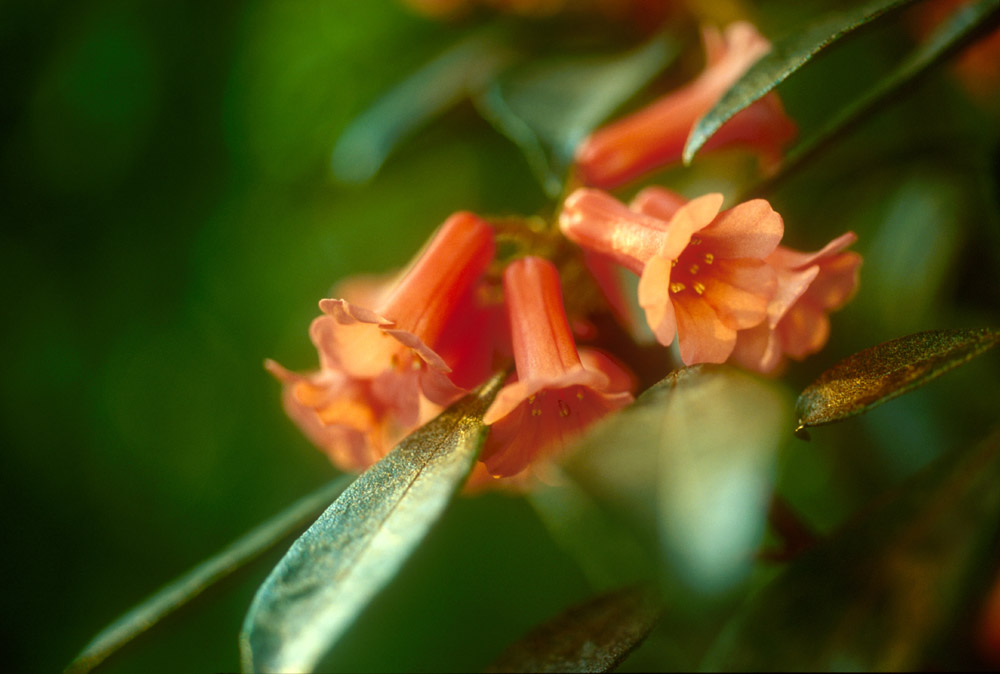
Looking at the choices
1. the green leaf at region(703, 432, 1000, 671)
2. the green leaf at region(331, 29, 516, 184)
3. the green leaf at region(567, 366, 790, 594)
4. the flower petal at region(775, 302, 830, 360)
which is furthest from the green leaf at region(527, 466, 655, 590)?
the green leaf at region(331, 29, 516, 184)

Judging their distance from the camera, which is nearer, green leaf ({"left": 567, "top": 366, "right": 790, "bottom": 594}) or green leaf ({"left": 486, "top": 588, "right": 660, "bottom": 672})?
green leaf ({"left": 486, "top": 588, "right": 660, "bottom": 672})

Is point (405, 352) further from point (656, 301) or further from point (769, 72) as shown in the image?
point (769, 72)

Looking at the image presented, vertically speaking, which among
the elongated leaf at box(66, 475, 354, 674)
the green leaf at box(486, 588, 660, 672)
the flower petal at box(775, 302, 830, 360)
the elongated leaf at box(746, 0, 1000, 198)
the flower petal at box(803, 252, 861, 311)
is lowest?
the green leaf at box(486, 588, 660, 672)

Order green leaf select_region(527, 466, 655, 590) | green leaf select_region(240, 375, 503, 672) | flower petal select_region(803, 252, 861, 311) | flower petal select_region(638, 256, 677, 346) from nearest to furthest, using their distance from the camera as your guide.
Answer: green leaf select_region(240, 375, 503, 672)
flower petal select_region(638, 256, 677, 346)
flower petal select_region(803, 252, 861, 311)
green leaf select_region(527, 466, 655, 590)

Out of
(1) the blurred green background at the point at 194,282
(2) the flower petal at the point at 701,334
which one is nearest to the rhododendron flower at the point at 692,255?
(2) the flower petal at the point at 701,334

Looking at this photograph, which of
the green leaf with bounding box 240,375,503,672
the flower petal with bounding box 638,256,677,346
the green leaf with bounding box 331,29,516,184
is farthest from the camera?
the green leaf with bounding box 331,29,516,184

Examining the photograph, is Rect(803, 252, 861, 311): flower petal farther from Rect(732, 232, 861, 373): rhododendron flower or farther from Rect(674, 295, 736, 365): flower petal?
Rect(674, 295, 736, 365): flower petal

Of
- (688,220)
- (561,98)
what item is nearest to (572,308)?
(688,220)
